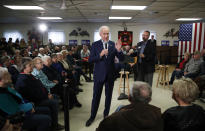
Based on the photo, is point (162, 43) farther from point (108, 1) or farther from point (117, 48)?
point (117, 48)

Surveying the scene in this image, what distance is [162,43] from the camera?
1141 cm

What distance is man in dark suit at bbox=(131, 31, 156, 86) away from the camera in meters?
3.53

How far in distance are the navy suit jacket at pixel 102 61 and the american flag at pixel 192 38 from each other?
17.2 ft

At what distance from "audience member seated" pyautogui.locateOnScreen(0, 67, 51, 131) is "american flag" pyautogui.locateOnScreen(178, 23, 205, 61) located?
6.48 m

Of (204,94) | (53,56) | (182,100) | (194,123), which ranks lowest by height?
(204,94)

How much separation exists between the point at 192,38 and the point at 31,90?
6.50 m

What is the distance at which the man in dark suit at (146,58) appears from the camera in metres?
3.53

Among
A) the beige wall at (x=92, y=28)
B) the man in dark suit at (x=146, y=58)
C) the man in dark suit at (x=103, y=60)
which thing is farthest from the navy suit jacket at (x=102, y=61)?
the beige wall at (x=92, y=28)

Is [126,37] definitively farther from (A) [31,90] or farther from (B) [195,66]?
(A) [31,90]

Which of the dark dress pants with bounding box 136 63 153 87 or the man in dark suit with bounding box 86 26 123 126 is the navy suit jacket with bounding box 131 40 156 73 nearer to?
the dark dress pants with bounding box 136 63 153 87

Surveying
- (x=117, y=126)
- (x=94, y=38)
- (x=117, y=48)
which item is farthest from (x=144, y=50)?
(x=94, y=38)

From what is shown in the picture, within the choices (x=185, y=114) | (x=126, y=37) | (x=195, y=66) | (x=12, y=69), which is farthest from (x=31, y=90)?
(x=126, y=37)

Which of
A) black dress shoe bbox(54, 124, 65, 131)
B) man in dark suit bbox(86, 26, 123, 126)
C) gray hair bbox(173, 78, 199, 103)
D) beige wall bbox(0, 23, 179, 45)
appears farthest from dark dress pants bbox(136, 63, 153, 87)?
beige wall bbox(0, 23, 179, 45)

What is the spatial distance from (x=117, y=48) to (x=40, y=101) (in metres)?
1.36
